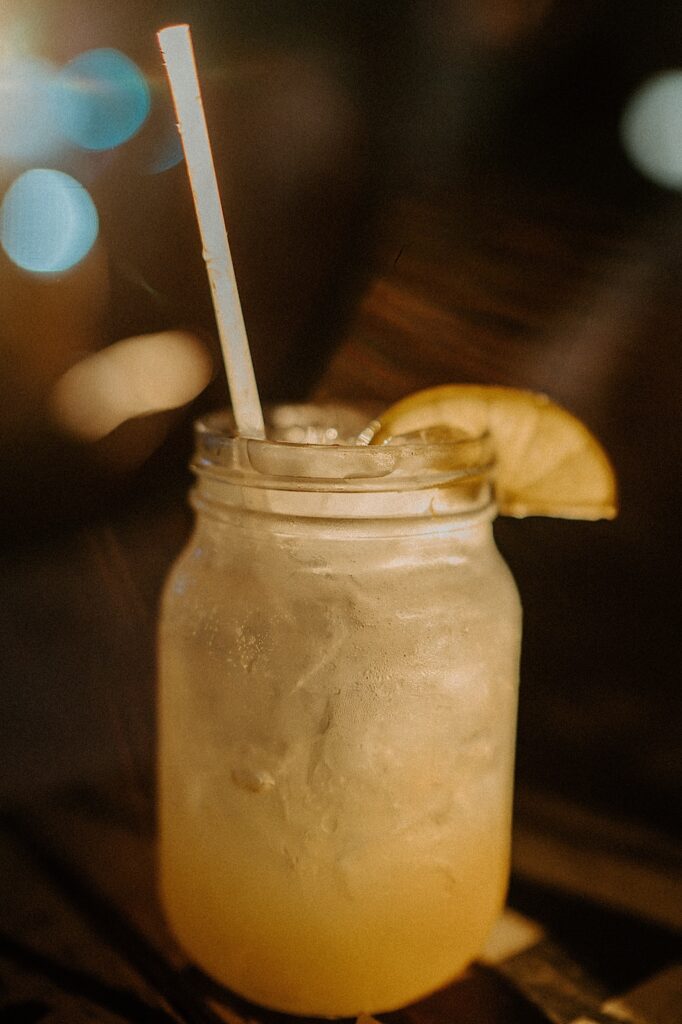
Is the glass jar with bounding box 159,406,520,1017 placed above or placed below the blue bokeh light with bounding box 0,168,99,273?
below

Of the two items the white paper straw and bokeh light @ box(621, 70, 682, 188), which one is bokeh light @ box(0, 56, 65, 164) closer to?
the white paper straw

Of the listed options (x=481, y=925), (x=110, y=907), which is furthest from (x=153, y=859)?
(x=481, y=925)

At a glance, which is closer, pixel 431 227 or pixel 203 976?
pixel 203 976

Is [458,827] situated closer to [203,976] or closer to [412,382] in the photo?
[203,976]

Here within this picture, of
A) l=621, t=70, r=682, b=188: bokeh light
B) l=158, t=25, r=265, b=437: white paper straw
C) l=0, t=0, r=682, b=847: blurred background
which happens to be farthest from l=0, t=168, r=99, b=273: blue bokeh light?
l=621, t=70, r=682, b=188: bokeh light

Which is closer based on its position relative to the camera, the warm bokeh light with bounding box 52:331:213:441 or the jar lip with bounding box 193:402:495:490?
the jar lip with bounding box 193:402:495:490

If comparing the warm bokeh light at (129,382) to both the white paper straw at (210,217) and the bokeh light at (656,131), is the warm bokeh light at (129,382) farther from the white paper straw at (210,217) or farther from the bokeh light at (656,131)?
the bokeh light at (656,131)
